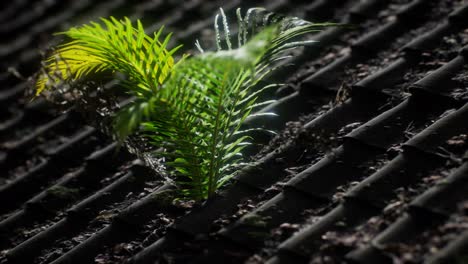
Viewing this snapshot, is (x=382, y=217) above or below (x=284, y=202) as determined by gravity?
below

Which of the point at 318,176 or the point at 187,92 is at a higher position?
the point at 187,92

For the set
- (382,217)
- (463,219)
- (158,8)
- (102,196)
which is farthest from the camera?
(158,8)

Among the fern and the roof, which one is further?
the fern

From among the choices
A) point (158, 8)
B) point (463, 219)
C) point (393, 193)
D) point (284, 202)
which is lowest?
point (463, 219)

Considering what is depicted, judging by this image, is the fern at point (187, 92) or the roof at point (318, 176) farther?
the fern at point (187, 92)

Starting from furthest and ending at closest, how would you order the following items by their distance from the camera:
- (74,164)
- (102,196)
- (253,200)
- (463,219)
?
(74,164), (102,196), (253,200), (463,219)

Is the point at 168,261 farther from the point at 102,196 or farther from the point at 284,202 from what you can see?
the point at 102,196

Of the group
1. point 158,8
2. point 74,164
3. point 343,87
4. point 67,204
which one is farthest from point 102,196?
point 158,8

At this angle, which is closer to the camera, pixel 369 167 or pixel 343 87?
pixel 369 167
